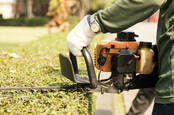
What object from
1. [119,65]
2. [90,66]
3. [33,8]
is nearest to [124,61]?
[119,65]

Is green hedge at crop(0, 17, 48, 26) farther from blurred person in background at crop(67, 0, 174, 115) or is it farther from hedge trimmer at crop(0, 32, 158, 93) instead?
blurred person in background at crop(67, 0, 174, 115)

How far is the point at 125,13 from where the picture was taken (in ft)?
5.59

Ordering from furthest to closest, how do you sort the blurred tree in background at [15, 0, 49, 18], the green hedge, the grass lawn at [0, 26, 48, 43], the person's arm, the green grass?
the blurred tree in background at [15, 0, 49, 18] < the green hedge < the grass lawn at [0, 26, 48, 43] < the green grass < the person's arm

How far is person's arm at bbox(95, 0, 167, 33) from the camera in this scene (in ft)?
5.42

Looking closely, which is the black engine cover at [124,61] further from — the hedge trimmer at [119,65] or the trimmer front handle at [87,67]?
the trimmer front handle at [87,67]

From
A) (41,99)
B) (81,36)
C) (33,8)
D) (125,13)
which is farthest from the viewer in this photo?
(33,8)

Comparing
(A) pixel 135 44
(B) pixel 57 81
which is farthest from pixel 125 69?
(B) pixel 57 81

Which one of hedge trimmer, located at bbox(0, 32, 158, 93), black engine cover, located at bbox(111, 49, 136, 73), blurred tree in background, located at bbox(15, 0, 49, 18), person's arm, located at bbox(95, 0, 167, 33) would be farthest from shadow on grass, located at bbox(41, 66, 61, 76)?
blurred tree in background, located at bbox(15, 0, 49, 18)

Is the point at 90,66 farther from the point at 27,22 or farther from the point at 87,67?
the point at 27,22

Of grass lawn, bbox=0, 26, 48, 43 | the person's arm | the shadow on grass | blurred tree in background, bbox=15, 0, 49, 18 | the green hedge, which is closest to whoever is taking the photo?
the person's arm


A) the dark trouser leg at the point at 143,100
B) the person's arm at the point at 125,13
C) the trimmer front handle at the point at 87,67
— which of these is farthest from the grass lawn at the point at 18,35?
the person's arm at the point at 125,13

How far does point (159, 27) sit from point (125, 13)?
26 centimetres

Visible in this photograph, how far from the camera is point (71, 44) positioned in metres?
1.87

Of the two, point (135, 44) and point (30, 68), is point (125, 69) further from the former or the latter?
point (30, 68)
